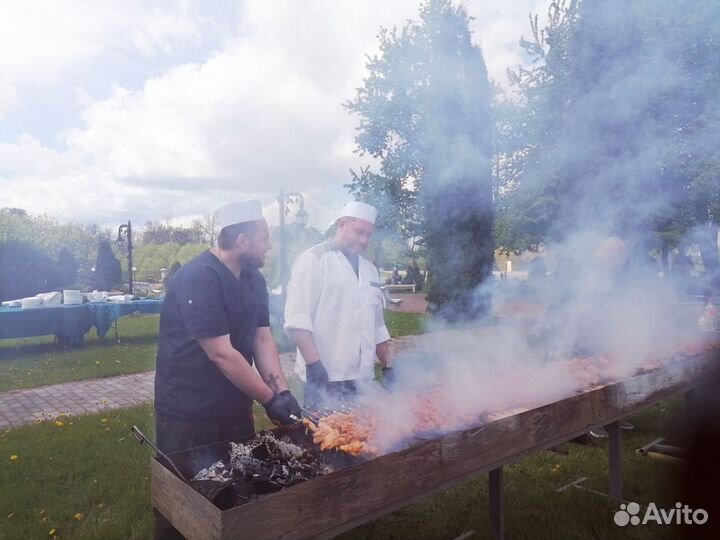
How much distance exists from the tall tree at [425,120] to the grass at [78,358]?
5.35 metres

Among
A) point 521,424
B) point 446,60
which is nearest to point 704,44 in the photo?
point 446,60

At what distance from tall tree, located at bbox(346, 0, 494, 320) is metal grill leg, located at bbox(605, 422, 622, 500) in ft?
8.47

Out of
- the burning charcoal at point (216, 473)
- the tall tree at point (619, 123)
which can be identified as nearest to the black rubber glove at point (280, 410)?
the burning charcoal at point (216, 473)

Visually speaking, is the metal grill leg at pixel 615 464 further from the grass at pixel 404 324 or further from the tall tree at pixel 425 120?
the grass at pixel 404 324

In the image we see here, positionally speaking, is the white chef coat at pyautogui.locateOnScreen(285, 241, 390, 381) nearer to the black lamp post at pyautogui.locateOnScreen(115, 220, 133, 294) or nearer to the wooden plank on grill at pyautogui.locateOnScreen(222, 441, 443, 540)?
the wooden plank on grill at pyautogui.locateOnScreen(222, 441, 443, 540)

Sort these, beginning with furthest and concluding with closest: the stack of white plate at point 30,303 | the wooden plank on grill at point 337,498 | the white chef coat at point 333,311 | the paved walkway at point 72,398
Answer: the stack of white plate at point 30,303 → the paved walkway at point 72,398 → the white chef coat at point 333,311 → the wooden plank on grill at point 337,498

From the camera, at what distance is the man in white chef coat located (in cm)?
308

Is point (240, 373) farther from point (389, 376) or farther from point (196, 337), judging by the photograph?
point (389, 376)

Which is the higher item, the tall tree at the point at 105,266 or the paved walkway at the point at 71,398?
the tall tree at the point at 105,266

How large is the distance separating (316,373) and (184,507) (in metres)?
1.37

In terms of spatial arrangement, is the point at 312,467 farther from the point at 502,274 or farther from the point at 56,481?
the point at 502,274

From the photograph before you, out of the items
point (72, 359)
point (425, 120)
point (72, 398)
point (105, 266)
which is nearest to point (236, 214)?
point (425, 120)

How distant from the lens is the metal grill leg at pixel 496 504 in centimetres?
276

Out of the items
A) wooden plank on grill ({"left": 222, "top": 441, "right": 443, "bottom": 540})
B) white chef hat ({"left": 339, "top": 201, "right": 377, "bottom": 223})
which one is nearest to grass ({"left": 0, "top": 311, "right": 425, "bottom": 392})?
white chef hat ({"left": 339, "top": 201, "right": 377, "bottom": 223})
